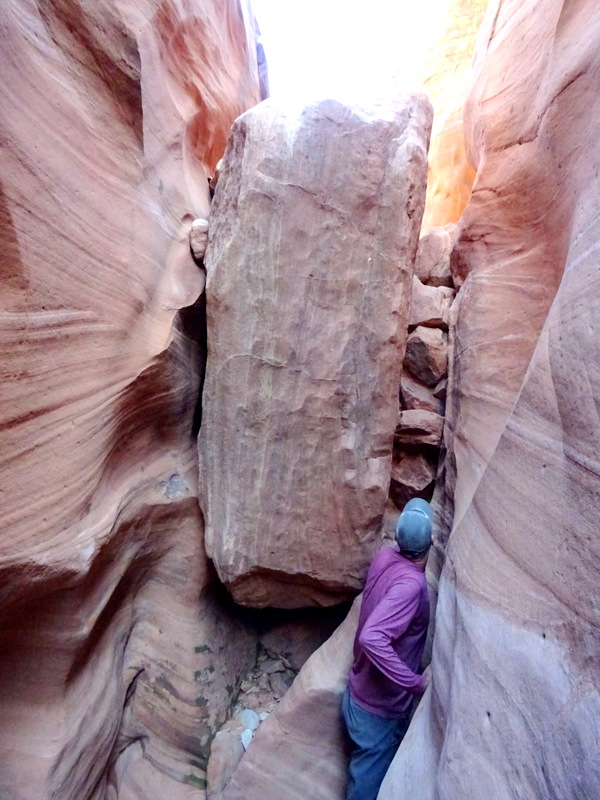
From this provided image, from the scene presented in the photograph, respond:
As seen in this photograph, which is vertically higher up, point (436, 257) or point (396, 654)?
point (436, 257)

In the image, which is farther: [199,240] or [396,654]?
[199,240]

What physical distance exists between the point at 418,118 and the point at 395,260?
0.86 meters

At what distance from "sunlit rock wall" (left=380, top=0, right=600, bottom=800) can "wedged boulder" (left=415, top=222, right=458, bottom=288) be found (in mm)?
381

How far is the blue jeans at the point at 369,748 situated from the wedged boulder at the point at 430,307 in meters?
2.22

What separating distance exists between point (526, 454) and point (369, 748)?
5.35 ft

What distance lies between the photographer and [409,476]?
10.2 ft

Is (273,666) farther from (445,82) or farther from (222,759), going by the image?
(445,82)

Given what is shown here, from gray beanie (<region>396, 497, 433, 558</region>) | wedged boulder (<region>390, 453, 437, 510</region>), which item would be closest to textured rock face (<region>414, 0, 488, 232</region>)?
wedged boulder (<region>390, 453, 437, 510</region>)

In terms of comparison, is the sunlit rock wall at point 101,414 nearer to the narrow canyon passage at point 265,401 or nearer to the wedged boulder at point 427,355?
the narrow canyon passage at point 265,401

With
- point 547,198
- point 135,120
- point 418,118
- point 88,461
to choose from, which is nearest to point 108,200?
point 135,120

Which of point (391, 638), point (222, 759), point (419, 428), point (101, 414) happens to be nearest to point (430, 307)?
point (419, 428)

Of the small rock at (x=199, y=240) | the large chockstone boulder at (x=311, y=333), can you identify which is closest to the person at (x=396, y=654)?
the large chockstone boulder at (x=311, y=333)

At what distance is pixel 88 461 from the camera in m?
2.30

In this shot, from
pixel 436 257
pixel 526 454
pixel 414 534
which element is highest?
pixel 436 257
